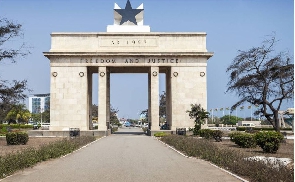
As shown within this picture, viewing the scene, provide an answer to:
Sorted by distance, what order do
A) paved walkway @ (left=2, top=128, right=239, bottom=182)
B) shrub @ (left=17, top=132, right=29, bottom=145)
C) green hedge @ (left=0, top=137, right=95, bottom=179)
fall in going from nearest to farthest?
paved walkway @ (left=2, top=128, right=239, bottom=182)
green hedge @ (left=0, top=137, right=95, bottom=179)
shrub @ (left=17, top=132, right=29, bottom=145)

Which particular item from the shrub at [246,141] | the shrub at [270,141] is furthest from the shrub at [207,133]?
the shrub at [270,141]

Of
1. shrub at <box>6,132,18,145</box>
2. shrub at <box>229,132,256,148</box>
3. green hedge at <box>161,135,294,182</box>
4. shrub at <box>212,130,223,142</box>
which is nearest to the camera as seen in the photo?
green hedge at <box>161,135,294,182</box>

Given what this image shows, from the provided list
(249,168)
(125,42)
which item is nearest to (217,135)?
(125,42)

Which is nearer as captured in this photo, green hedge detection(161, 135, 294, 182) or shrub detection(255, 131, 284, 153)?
green hedge detection(161, 135, 294, 182)

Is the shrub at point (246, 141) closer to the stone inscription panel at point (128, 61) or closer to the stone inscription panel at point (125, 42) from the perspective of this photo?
the stone inscription panel at point (128, 61)

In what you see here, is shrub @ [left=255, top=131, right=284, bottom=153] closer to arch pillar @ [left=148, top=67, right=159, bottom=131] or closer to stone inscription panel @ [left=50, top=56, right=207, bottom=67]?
arch pillar @ [left=148, top=67, right=159, bottom=131]

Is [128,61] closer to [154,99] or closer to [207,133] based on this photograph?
[154,99]

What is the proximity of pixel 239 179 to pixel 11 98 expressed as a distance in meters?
24.7

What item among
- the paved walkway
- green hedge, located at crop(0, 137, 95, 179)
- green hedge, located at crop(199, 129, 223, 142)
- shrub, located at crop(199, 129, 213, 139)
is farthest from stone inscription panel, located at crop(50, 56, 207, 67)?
the paved walkway

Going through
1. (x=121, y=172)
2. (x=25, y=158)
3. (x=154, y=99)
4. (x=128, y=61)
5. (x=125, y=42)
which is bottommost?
(x=121, y=172)

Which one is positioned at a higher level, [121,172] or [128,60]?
[128,60]

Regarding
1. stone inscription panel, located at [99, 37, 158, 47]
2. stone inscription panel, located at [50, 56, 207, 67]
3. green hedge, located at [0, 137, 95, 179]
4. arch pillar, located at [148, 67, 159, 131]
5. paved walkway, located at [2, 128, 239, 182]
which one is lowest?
paved walkway, located at [2, 128, 239, 182]

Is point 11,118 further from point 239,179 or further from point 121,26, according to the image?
point 239,179

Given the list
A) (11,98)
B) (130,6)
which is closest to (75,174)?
(11,98)
